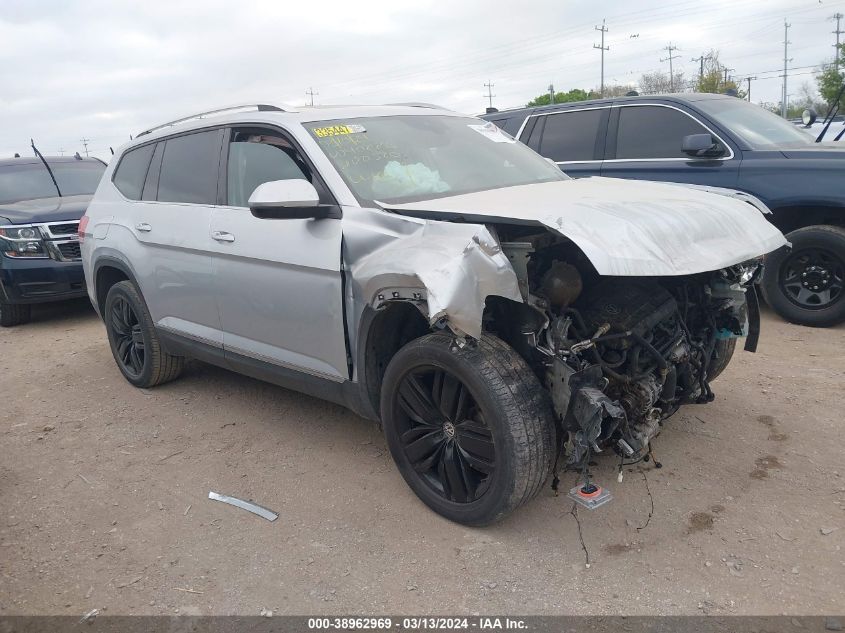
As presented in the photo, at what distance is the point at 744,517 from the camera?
301cm

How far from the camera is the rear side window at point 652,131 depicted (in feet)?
20.1

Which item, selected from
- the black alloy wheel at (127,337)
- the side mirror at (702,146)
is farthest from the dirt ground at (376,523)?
the side mirror at (702,146)

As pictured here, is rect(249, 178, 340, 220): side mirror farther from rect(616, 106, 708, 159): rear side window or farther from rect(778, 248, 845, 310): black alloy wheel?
rect(778, 248, 845, 310): black alloy wheel

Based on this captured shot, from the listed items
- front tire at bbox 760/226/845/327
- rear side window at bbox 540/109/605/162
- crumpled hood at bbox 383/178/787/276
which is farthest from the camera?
rear side window at bbox 540/109/605/162

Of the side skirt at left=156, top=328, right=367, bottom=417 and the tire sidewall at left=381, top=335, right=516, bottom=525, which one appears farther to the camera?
the side skirt at left=156, top=328, right=367, bottom=417

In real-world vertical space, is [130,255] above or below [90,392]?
above

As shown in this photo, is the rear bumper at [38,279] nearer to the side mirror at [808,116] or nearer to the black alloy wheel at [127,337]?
the black alloy wheel at [127,337]

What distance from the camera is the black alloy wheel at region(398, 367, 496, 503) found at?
9.55 feet

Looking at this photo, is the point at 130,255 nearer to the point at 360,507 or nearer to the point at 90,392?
the point at 90,392

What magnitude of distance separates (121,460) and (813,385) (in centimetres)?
428

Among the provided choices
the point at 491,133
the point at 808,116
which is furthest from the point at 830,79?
the point at 491,133

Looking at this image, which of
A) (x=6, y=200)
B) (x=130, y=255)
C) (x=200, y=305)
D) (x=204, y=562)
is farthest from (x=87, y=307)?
(x=204, y=562)

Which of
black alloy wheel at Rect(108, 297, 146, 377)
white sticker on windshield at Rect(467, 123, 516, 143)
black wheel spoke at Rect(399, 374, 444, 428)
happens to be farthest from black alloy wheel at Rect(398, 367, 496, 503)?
black alloy wheel at Rect(108, 297, 146, 377)

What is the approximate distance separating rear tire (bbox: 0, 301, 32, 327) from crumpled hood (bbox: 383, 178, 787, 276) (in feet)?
20.8
